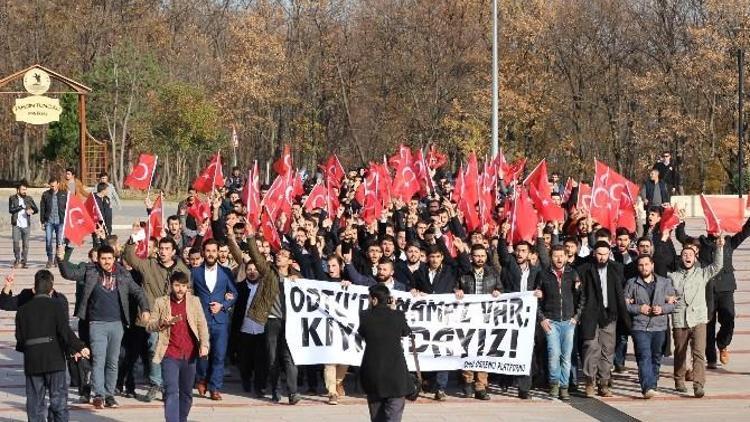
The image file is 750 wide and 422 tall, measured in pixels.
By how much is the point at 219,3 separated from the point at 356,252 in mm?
66932

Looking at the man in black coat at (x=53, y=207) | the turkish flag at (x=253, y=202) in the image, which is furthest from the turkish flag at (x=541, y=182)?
the man in black coat at (x=53, y=207)

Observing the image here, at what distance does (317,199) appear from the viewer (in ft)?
76.1

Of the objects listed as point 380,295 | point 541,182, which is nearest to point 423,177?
point 541,182

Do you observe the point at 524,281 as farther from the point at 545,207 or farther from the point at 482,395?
the point at 545,207

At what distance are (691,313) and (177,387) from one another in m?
5.07

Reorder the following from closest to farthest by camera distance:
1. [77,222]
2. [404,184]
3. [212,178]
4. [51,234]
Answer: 1. [77,222]
2. [212,178]
3. [404,184]
4. [51,234]

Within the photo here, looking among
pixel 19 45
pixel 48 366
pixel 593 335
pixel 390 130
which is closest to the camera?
pixel 48 366

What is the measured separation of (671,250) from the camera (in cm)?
1597

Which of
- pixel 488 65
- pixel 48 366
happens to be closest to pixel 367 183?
pixel 48 366

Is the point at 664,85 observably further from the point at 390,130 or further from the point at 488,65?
the point at 390,130

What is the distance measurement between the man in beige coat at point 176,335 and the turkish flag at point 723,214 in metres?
5.67

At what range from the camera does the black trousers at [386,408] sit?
1076cm

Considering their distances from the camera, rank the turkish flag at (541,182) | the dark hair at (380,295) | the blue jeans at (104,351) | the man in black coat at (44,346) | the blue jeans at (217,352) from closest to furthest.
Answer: the dark hair at (380,295) < the man in black coat at (44,346) < the blue jeans at (104,351) < the blue jeans at (217,352) < the turkish flag at (541,182)

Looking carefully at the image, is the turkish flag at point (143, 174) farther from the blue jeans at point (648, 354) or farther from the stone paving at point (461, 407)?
the blue jeans at point (648, 354)
